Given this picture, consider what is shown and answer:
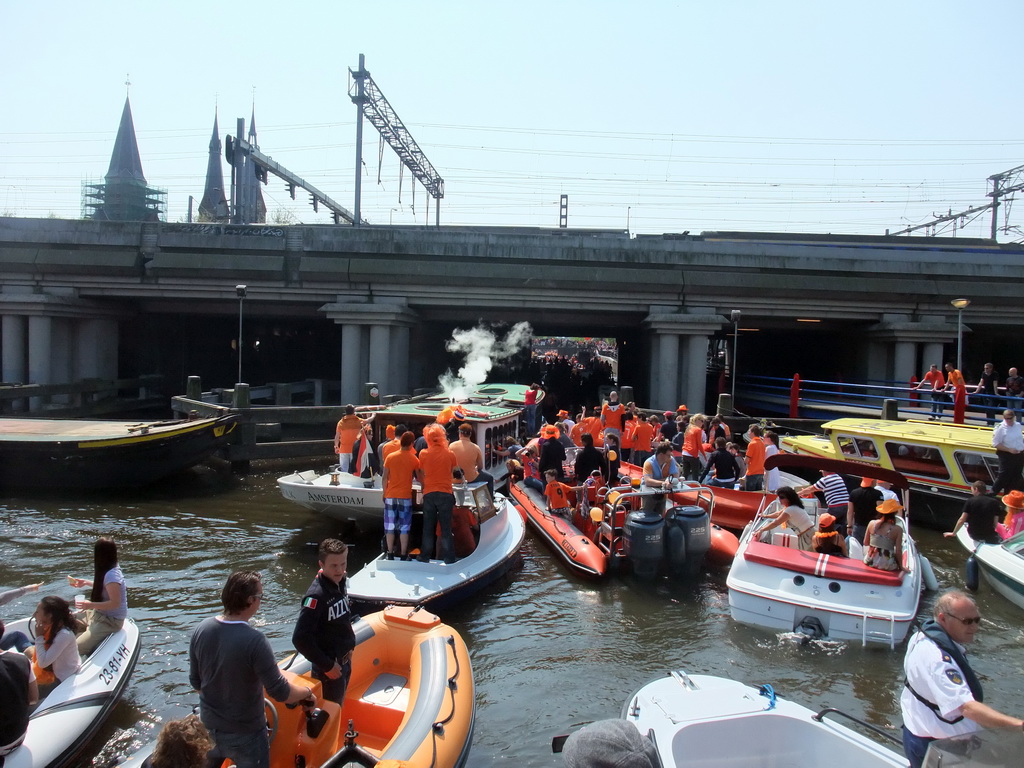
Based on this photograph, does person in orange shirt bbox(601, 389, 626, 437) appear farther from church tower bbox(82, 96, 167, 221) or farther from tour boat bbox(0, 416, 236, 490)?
church tower bbox(82, 96, 167, 221)

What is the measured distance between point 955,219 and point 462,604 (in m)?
53.4

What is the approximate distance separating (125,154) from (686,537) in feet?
204

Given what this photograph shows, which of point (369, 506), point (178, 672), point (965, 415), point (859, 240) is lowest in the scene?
point (178, 672)

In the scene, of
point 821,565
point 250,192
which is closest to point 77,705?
point 821,565

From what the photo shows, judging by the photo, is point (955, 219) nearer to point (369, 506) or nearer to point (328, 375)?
point (328, 375)

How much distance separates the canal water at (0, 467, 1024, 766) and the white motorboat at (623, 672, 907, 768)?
173 cm

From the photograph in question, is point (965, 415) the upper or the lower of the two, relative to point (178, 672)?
upper

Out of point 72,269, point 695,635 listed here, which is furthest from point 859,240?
point 72,269

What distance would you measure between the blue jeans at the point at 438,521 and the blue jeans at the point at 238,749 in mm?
4613

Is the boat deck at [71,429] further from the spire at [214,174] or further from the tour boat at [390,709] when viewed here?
the spire at [214,174]

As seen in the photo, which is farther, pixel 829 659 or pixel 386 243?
pixel 386 243

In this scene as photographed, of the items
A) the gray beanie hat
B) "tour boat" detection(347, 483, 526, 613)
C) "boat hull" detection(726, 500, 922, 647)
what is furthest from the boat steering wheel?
"boat hull" detection(726, 500, 922, 647)

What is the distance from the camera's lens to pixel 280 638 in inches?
301

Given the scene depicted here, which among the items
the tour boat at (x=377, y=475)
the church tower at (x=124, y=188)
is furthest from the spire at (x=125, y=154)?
the tour boat at (x=377, y=475)
